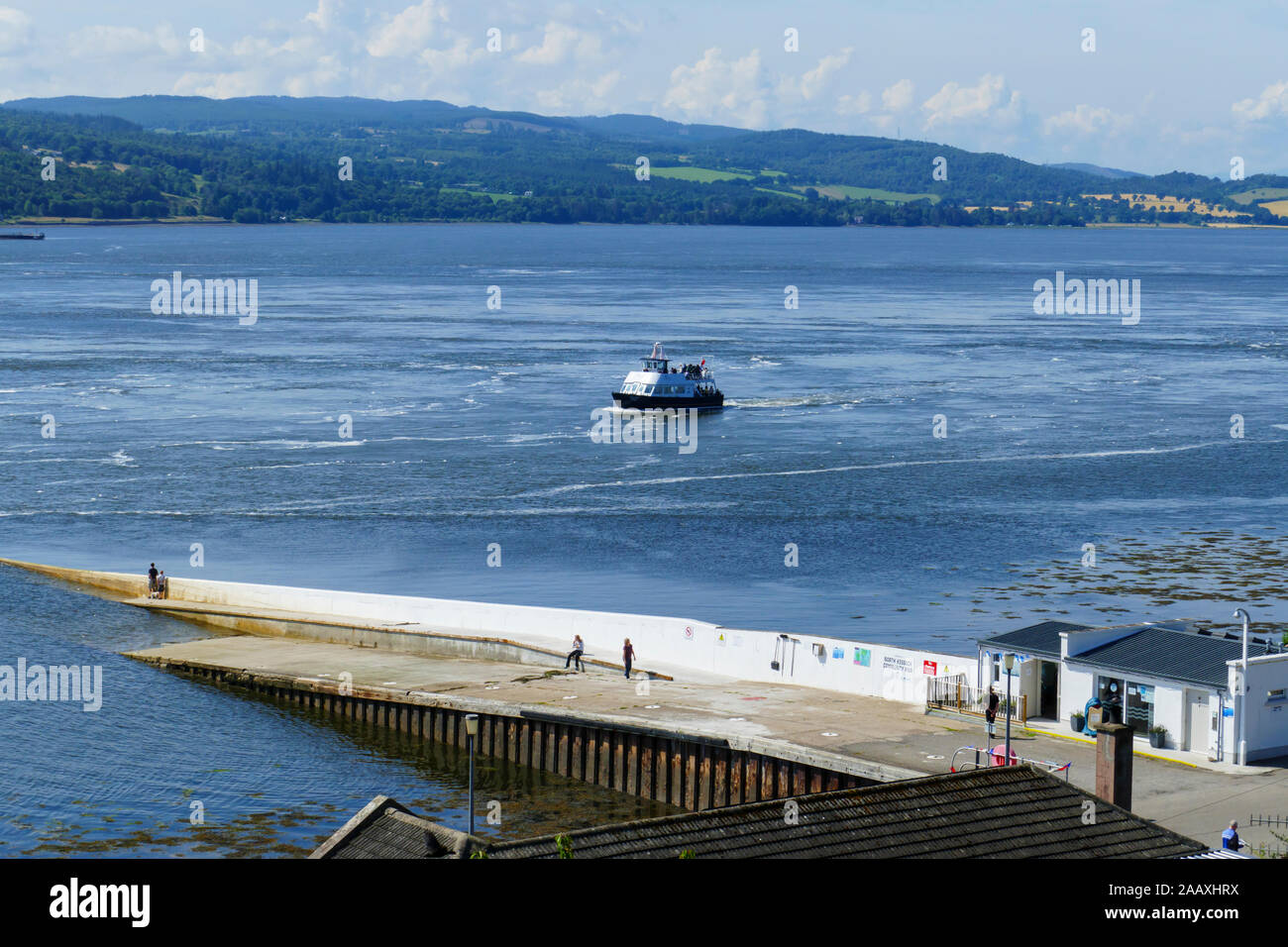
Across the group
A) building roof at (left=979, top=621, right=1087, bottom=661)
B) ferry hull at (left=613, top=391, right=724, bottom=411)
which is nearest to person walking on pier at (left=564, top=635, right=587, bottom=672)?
building roof at (left=979, top=621, right=1087, bottom=661)

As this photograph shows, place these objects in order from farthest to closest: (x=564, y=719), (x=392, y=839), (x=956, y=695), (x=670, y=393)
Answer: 1. (x=670, y=393)
2. (x=564, y=719)
3. (x=956, y=695)
4. (x=392, y=839)

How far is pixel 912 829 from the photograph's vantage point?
21.8m

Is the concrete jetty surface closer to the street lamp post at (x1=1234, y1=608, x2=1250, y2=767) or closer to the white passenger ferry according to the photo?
the street lamp post at (x1=1234, y1=608, x2=1250, y2=767)

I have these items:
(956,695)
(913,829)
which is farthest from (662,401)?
(913,829)

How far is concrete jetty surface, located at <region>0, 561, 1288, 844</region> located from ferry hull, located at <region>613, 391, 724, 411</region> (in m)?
55.0

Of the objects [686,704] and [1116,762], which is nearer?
[1116,762]

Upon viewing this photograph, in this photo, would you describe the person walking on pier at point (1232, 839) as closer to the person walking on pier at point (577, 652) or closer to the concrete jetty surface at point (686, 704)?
the concrete jetty surface at point (686, 704)

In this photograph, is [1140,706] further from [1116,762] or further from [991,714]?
[1116,762]

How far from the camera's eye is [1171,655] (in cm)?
3666

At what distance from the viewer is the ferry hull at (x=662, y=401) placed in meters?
111

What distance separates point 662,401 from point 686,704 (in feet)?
231

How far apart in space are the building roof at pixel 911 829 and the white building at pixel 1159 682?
1066 centimetres

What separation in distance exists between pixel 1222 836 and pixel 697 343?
121 metres
